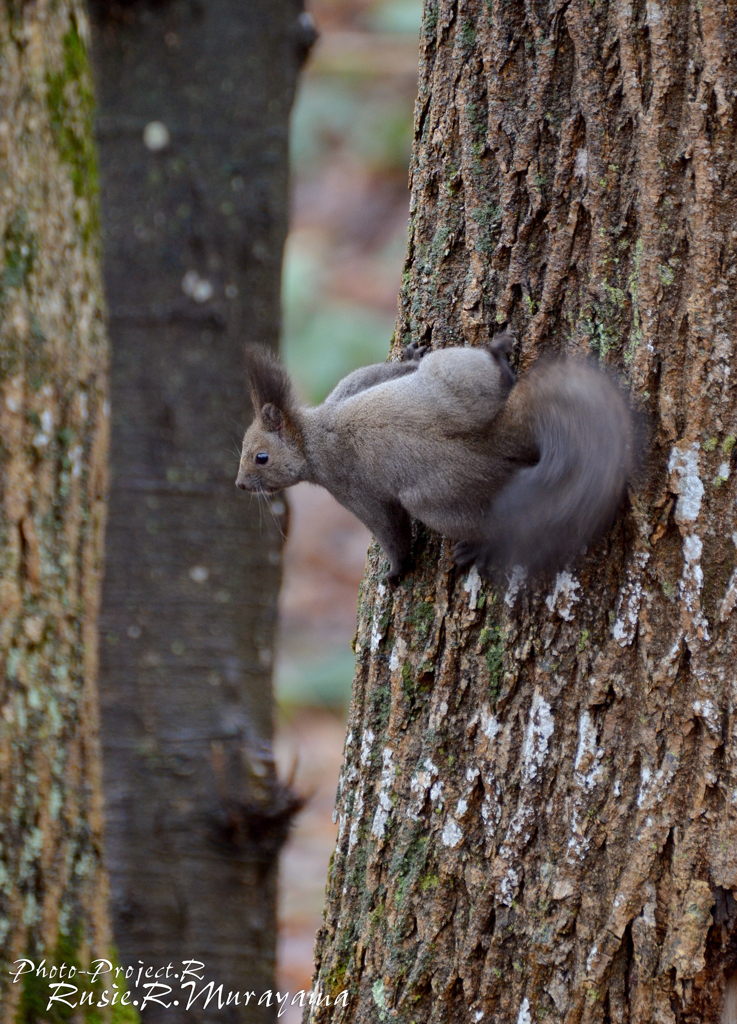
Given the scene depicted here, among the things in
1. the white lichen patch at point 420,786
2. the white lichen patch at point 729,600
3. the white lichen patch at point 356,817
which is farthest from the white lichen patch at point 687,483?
the white lichen patch at point 356,817

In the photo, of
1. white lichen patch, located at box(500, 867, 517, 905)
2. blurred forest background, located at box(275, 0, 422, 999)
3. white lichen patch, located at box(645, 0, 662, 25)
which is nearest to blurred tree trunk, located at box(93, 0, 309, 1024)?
white lichen patch, located at box(500, 867, 517, 905)

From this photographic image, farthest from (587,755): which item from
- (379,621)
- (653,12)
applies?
(653,12)

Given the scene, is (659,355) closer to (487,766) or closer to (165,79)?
(487,766)

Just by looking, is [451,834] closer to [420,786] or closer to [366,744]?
[420,786]

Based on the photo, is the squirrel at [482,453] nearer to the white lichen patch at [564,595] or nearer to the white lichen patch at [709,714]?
the white lichen patch at [564,595]

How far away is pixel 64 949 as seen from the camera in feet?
8.11

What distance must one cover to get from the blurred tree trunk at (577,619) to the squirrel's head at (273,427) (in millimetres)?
512

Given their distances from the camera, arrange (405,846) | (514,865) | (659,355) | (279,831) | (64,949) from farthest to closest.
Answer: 1. (279,831)
2. (64,949)
3. (405,846)
4. (514,865)
5. (659,355)

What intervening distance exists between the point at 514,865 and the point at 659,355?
0.98 m

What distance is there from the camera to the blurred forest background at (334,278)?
8.97 m

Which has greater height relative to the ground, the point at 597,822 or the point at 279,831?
the point at 279,831

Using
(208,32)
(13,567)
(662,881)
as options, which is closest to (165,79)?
(208,32)

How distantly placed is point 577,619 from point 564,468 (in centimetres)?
28

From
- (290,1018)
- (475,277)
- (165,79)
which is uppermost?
(165,79)
